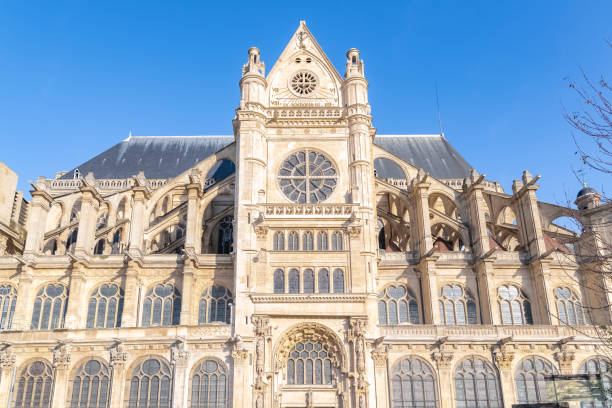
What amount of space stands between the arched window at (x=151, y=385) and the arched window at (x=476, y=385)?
14.7m

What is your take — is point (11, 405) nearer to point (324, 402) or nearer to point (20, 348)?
point (20, 348)

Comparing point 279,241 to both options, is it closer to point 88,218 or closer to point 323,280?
point 323,280

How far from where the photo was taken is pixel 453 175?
46938 millimetres

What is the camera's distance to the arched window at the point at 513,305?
32.9m

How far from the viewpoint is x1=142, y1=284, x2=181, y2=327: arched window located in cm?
3209

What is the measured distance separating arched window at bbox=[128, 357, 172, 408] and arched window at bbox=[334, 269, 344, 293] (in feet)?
31.3

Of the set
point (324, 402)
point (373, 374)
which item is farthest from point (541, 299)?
point (324, 402)

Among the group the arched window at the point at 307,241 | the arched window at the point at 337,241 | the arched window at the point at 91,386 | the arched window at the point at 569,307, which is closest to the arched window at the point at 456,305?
the arched window at the point at 569,307

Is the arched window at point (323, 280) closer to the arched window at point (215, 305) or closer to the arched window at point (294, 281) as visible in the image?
the arched window at point (294, 281)

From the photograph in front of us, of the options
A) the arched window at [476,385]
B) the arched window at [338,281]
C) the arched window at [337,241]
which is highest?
the arched window at [337,241]

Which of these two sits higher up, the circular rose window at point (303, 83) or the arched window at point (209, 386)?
the circular rose window at point (303, 83)

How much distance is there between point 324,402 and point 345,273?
6.61 meters

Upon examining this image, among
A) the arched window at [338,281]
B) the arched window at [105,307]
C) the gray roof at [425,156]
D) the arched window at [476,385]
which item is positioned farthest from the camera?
the gray roof at [425,156]

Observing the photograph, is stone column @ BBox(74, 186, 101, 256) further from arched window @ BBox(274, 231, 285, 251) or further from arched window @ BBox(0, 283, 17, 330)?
arched window @ BBox(274, 231, 285, 251)
